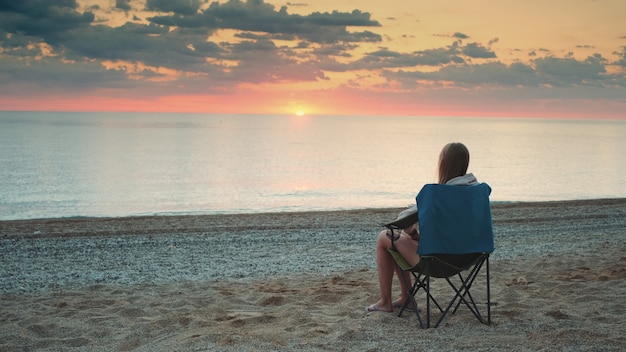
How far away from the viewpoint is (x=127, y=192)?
93.0 ft

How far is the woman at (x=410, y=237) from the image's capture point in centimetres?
489

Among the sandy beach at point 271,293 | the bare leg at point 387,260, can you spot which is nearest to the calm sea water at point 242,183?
the sandy beach at point 271,293

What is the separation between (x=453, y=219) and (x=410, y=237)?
61 cm

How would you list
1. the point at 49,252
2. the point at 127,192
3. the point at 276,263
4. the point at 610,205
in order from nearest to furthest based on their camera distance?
the point at 276,263, the point at 49,252, the point at 610,205, the point at 127,192

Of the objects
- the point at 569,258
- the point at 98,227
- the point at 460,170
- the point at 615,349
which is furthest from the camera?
the point at 98,227

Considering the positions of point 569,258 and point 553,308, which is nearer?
point 553,308

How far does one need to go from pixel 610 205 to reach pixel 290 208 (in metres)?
11.2

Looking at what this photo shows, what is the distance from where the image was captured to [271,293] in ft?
21.8

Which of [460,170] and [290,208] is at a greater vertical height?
[460,170]

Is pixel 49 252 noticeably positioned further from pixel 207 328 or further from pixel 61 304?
pixel 207 328

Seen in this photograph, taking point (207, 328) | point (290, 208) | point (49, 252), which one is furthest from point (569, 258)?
point (290, 208)

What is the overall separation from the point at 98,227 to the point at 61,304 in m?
8.78

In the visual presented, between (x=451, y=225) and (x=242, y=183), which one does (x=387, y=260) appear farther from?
(x=242, y=183)

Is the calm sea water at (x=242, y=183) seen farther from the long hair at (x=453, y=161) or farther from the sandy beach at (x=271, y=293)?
the long hair at (x=453, y=161)
